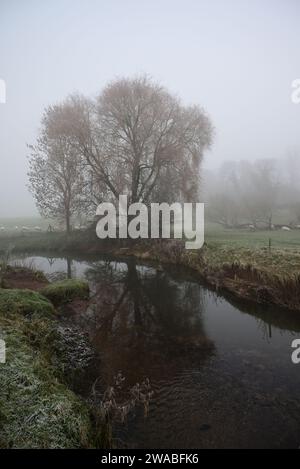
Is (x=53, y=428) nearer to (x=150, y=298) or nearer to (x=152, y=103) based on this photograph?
(x=150, y=298)

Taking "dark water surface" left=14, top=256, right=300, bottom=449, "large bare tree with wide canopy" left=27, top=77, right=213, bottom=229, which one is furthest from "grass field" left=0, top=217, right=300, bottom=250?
"dark water surface" left=14, top=256, right=300, bottom=449

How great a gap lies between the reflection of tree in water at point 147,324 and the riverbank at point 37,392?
4.88 ft

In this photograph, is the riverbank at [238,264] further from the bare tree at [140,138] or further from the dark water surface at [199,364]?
the bare tree at [140,138]

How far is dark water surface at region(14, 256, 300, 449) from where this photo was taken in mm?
5617

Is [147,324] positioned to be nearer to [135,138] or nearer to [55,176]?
[135,138]

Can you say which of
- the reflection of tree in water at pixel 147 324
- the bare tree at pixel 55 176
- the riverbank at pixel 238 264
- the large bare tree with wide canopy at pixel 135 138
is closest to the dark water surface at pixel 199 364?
the reflection of tree in water at pixel 147 324

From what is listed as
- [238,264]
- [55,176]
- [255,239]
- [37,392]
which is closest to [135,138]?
[55,176]

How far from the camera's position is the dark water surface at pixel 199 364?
18.4ft

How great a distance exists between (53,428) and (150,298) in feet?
31.4

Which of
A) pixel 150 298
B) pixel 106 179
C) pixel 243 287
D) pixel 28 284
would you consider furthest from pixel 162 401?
pixel 106 179

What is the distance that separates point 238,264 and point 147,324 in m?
6.39

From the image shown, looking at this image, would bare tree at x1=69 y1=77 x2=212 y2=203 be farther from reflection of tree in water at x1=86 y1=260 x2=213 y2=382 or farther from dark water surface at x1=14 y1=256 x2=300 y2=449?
dark water surface at x1=14 y1=256 x2=300 y2=449
